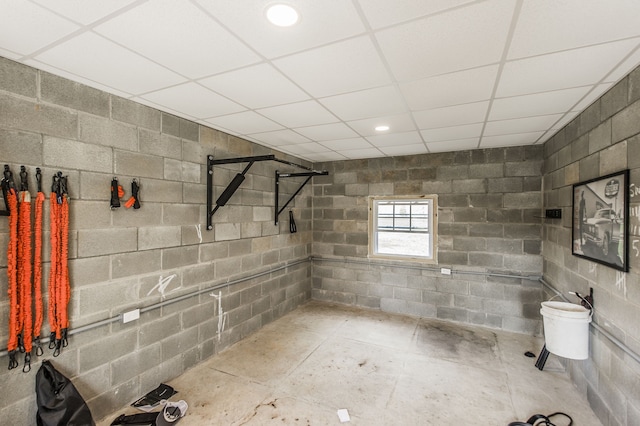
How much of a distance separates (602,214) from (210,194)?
3.44 meters

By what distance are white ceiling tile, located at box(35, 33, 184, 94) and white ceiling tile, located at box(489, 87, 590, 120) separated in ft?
8.27

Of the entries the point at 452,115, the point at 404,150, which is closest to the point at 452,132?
the point at 452,115

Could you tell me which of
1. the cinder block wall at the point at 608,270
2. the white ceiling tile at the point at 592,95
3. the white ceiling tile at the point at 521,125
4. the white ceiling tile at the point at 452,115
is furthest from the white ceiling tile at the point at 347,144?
the cinder block wall at the point at 608,270

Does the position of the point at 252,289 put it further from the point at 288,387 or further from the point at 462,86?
the point at 462,86

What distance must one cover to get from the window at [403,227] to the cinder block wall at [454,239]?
0.37 ft

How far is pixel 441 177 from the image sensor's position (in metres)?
4.34

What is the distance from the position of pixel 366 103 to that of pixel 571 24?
132cm

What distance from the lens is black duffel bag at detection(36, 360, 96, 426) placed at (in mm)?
1809

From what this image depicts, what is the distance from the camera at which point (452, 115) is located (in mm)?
2701

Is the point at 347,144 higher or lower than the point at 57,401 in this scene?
higher

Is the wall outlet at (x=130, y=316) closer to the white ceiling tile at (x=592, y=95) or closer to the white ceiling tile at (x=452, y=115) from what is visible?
the white ceiling tile at (x=452, y=115)

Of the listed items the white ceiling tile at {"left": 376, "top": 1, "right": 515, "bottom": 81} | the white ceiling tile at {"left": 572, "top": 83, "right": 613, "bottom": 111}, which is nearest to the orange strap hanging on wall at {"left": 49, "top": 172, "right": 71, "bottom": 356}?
the white ceiling tile at {"left": 376, "top": 1, "right": 515, "bottom": 81}

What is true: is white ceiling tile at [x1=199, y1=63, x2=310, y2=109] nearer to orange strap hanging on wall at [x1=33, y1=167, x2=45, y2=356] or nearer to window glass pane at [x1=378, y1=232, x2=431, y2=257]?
orange strap hanging on wall at [x1=33, y1=167, x2=45, y2=356]

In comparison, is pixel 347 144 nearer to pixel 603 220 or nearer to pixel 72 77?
pixel 603 220
